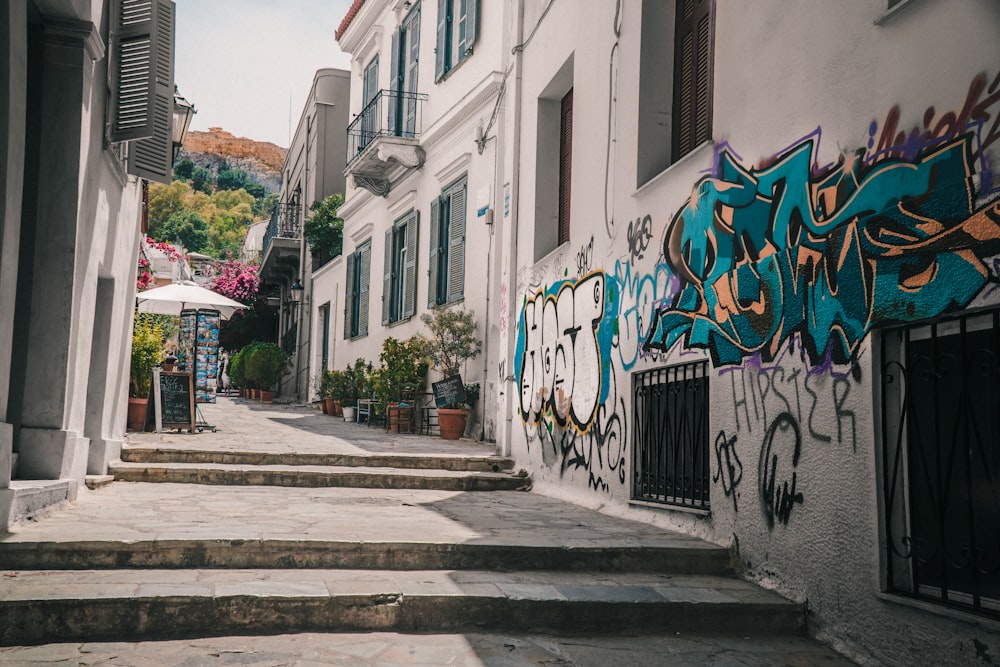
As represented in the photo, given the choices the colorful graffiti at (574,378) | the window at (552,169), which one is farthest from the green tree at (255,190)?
the colorful graffiti at (574,378)

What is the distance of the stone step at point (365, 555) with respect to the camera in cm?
467

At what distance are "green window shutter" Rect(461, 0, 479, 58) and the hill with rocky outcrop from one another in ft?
486

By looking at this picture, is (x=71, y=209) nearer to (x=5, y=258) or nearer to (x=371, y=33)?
(x=5, y=258)

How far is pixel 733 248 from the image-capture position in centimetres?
545

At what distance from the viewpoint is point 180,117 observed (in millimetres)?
10680

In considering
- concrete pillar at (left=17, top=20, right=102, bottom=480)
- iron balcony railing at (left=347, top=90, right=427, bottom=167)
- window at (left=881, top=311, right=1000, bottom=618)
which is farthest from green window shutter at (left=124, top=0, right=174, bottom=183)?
iron balcony railing at (left=347, top=90, right=427, bottom=167)

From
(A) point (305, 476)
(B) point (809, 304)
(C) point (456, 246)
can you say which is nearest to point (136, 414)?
Result: (A) point (305, 476)

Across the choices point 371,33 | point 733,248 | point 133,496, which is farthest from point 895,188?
point 371,33

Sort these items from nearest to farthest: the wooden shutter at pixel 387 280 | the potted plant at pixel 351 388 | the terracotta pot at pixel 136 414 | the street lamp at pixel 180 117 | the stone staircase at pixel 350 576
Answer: the stone staircase at pixel 350 576, the street lamp at pixel 180 117, the terracotta pot at pixel 136 414, the potted plant at pixel 351 388, the wooden shutter at pixel 387 280

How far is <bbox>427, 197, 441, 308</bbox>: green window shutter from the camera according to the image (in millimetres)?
14375

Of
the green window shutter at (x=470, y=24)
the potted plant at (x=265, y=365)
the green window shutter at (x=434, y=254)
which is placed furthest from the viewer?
the potted plant at (x=265, y=365)

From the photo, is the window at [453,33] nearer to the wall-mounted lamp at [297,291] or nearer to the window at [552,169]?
the window at [552,169]

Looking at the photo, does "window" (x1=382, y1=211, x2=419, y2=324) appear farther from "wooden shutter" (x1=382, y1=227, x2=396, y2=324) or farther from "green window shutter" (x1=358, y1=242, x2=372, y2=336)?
"green window shutter" (x1=358, y1=242, x2=372, y2=336)

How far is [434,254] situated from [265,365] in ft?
39.0
